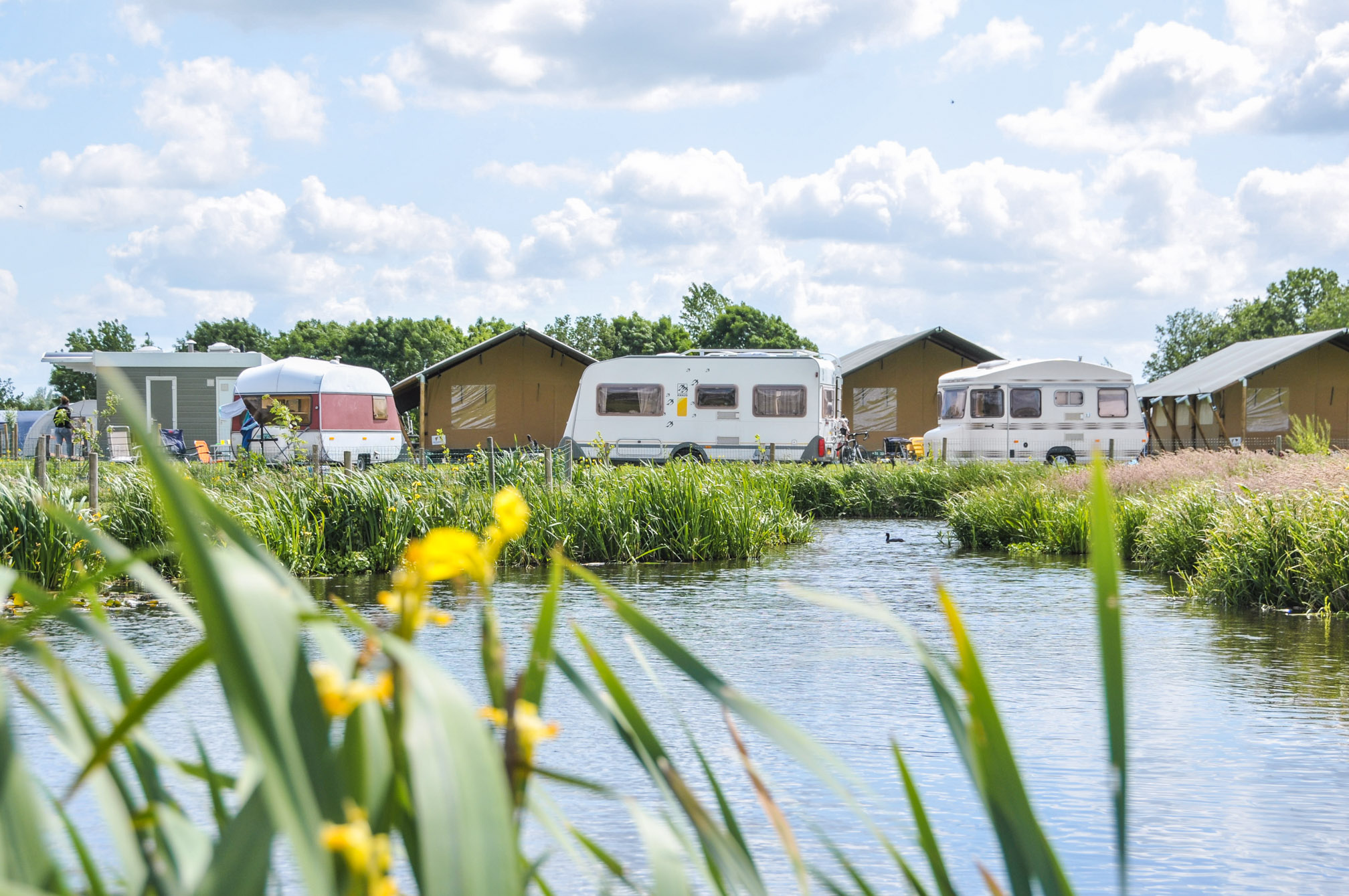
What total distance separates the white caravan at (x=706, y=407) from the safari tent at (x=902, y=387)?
1050cm

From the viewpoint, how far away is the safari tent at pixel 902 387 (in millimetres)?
34312

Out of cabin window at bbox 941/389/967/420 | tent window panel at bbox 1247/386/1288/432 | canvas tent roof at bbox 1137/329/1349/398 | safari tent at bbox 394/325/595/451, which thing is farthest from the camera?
safari tent at bbox 394/325/595/451

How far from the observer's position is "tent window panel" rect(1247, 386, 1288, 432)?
32344 mm

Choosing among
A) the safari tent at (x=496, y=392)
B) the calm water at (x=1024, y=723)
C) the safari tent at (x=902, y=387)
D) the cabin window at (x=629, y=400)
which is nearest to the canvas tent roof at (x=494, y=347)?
the safari tent at (x=496, y=392)

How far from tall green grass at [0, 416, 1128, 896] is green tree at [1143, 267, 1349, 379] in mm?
64464

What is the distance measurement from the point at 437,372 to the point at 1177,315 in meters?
52.8

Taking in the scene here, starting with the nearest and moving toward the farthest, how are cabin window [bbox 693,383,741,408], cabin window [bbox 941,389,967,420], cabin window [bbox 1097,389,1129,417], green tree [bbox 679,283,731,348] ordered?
cabin window [bbox 693,383,741,408] → cabin window [bbox 1097,389,1129,417] → cabin window [bbox 941,389,967,420] → green tree [bbox 679,283,731,348]

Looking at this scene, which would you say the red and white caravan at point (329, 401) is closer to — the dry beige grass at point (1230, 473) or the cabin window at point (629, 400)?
the cabin window at point (629, 400)

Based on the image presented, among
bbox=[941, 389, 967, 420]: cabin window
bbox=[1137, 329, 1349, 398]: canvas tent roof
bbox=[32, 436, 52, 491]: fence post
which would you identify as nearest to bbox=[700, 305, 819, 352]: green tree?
bbox=[1137, 329, 1349, 398]: canvas tent roof

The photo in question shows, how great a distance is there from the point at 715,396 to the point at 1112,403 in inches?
321

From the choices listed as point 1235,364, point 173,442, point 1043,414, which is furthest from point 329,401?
point 1235,364

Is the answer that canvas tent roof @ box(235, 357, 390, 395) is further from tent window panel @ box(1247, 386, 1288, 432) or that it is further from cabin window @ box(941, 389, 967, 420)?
tent window panel @ box(1247, 386, 1288, 432)

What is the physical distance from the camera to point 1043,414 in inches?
980

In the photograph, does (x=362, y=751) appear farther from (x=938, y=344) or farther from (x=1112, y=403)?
(x=938, y=344)
